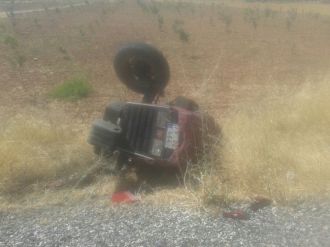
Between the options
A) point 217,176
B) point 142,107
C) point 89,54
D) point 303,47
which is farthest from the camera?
point 303,47

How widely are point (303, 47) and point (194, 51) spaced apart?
4.16 m

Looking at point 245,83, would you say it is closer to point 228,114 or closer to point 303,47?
point 228,114

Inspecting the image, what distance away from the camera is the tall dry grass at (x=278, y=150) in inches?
219

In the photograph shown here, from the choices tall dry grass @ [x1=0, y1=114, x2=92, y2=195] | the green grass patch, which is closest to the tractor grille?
tall dry grass @ [x1=0, y1=114, x2=92, y2=195]

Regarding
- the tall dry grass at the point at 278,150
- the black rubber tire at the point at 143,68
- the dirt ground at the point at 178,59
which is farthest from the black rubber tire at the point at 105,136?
the dirt ground at the point at 178,59

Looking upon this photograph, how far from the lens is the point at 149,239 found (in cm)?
446

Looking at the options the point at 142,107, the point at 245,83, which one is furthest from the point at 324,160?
the point at 245,83

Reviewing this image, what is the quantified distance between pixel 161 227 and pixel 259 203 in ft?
3.91

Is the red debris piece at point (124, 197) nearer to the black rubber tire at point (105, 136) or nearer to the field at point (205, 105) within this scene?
the field at point (205, 105)

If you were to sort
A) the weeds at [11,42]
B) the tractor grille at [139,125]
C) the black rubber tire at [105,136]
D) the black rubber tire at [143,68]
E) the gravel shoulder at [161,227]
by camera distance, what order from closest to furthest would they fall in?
the gravel shoulder at [161,227] < the black rubber tire at [105,136] < the tractor grille at [139,125] < the black rubber tire at [143,68] < the weeds at [11,42]

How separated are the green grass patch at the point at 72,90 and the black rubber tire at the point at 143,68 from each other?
3205 mm

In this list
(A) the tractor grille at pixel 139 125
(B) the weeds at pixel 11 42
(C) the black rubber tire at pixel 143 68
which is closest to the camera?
(A) the tractor grille at pixel 139 125

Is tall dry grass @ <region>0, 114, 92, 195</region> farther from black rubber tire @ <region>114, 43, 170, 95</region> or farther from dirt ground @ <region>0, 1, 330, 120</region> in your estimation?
dirt ground @ <region>0, 1, 330, 120</region>

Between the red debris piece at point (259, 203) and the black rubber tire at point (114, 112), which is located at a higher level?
the black rubber tire at point (114, 112)
